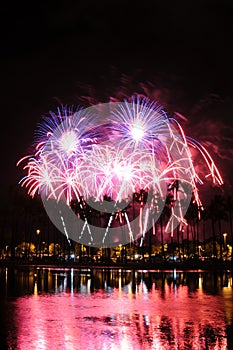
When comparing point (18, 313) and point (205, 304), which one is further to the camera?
point (205, 304)

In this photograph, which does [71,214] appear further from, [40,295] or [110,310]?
[110,310]

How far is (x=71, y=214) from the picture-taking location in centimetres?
12962

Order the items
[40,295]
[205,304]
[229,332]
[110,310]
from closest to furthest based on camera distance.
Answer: [229,332]
[110,310]
[205,304]
[40,295]

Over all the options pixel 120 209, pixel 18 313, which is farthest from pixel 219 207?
pixel 18 313

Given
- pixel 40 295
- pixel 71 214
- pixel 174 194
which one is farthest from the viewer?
pixel 71 214

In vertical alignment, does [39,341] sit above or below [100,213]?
below

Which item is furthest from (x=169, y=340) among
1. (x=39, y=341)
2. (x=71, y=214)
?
(x=71, y=214)

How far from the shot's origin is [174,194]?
363 feet

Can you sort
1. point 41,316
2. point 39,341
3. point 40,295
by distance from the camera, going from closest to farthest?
point 39,341 < point 41,316 < point 40,295

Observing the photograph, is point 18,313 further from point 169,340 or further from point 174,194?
point 174,194

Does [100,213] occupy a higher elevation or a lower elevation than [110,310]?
higher

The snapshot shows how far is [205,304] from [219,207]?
3452 inches

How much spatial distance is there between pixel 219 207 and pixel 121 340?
98390mm

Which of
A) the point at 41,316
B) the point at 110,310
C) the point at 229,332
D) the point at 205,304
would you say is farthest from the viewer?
the point at 205,304
